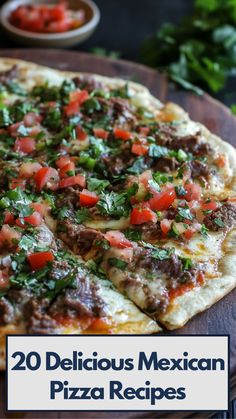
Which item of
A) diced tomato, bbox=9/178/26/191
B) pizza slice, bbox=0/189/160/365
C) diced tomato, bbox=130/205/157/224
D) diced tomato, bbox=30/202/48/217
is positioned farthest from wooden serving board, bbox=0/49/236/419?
diced tomato, bbox=9/178/26/191

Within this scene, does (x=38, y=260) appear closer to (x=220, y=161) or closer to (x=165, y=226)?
(x=165, y=226)

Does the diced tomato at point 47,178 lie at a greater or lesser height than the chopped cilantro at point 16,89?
lesser

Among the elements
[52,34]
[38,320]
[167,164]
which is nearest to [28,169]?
[167,164]

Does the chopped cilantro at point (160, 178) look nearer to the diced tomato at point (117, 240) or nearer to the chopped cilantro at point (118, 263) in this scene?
the diced tomato at point (117, 240)

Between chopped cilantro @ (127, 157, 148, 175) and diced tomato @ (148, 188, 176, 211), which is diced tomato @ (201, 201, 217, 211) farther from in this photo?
chopped cilantro @ (127, 157, 148, 175)

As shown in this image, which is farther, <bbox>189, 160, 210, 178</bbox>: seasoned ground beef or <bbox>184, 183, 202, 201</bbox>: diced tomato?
<bbox>189, 160, 210, 178</bbox>: seasoned ground beef

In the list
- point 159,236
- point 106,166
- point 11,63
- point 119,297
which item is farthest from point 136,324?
point 11,63

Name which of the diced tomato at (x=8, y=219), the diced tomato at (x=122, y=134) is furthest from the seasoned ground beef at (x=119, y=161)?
the diced tomato at (x=8, y=219)
